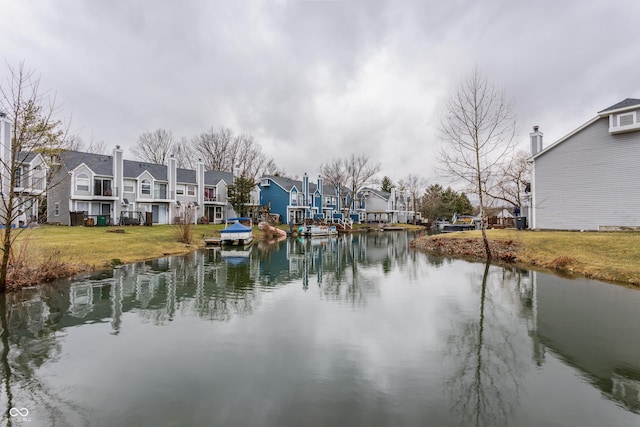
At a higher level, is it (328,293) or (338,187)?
(338,187)

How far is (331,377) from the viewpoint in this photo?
560cm

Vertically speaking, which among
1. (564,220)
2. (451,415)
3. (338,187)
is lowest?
(451,415)

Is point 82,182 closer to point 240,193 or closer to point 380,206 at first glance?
point 240,193

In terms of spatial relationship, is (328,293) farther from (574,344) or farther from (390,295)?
(574,344)

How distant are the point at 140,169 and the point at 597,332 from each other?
4289cm

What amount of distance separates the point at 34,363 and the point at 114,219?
3385 centimetres

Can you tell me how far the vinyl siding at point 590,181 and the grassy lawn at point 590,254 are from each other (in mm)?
2099

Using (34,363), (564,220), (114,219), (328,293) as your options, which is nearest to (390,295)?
(328,293)

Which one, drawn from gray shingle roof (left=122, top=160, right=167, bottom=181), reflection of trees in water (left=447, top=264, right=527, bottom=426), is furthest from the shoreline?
gray shingle roof (left=122, top=160, right=167, bottom=181)

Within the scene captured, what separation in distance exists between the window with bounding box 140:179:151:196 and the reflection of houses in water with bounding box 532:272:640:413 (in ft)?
128

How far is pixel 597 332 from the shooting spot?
7465 mm

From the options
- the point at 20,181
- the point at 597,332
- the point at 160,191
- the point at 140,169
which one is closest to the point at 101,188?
the point at 140,169

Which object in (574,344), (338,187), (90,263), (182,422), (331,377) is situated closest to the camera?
(182,422)

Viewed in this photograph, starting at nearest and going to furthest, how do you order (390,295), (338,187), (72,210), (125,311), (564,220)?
(125,311) → (390,295) → (564,220) → (72,210) → (338,187)
